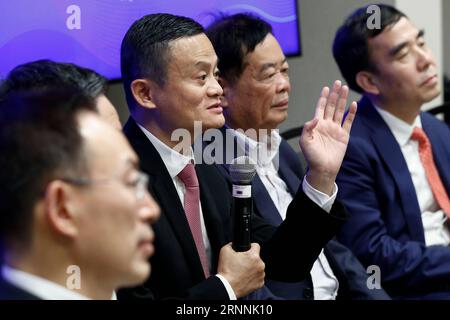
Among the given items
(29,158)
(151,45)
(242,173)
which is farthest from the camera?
(151,45)

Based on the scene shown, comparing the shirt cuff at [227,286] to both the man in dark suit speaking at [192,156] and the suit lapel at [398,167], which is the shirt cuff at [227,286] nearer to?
the man in dark suit speaking at [192,156]

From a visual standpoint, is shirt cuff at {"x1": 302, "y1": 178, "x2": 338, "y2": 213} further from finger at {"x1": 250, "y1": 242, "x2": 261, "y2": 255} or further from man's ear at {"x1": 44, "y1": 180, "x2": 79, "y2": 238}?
man's ear at {"x1": 44, "y1": 180, "x2": 79, "y2": 238}

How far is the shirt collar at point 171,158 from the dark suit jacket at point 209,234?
21mm

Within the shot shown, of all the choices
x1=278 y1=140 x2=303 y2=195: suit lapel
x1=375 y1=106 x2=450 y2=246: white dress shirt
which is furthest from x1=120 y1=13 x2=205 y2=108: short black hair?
x1=375 y1=106 x2=450 y2=246: white dress shirt

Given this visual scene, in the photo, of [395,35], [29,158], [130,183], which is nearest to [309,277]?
[395,35]

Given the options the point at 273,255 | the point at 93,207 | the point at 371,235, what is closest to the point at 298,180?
the point at 371,235

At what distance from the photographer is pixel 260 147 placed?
83.0 inches

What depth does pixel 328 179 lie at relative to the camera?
5.67 feet

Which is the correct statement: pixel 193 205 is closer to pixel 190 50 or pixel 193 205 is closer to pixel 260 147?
pixel 190 50

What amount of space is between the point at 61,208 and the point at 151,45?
805 mm

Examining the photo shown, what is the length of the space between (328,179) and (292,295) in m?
0.38

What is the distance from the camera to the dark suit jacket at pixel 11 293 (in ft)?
3.33

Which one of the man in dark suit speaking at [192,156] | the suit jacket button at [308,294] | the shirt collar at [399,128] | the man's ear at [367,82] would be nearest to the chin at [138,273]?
the man in dark suit speaking at [192,156]
